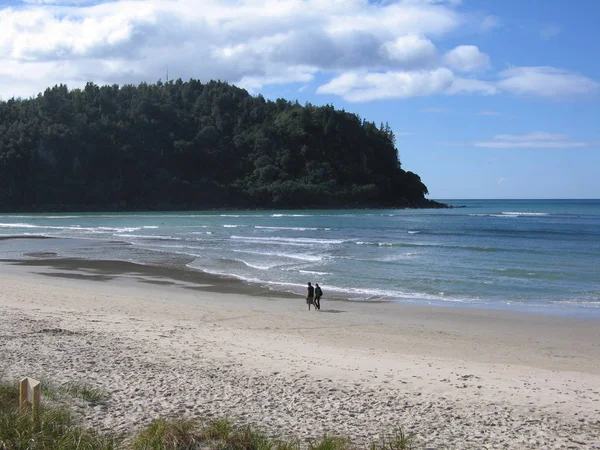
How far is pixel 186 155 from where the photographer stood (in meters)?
135

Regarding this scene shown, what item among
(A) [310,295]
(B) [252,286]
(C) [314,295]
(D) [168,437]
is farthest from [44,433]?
(B) [252,286]

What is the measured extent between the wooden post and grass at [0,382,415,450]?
0.25ft

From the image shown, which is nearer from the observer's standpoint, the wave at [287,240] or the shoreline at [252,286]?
the shoreline at [252,286]

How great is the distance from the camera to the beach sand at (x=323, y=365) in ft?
22.3

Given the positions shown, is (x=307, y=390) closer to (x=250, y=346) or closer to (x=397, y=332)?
(x=250, y=346)

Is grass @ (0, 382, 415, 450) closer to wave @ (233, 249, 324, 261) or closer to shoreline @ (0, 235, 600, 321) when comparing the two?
shoreline @ (0, 235, 600, 321)

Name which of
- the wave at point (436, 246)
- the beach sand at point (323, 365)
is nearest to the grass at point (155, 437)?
the beach sand at point (323, 365)

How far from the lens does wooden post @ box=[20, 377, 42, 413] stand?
5.89m

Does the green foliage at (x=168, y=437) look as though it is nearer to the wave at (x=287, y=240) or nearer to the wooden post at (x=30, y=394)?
the wooden post at (x=30, y=394)

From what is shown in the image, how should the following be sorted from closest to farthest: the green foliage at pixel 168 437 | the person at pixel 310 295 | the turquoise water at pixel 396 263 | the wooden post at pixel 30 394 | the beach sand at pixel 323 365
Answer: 1. the green foliage at pixel 168 437
2. the wooden post at pixel 30 394
3. the beach sand at pixel 323 365
4. the person at pixel 310 295
5. the turquoise water at pixel 396 263

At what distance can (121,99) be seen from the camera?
14588 centimetres

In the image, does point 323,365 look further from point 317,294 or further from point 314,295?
point 314,295

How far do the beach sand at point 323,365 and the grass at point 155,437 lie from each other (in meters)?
0.32

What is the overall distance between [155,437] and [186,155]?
133 meters
